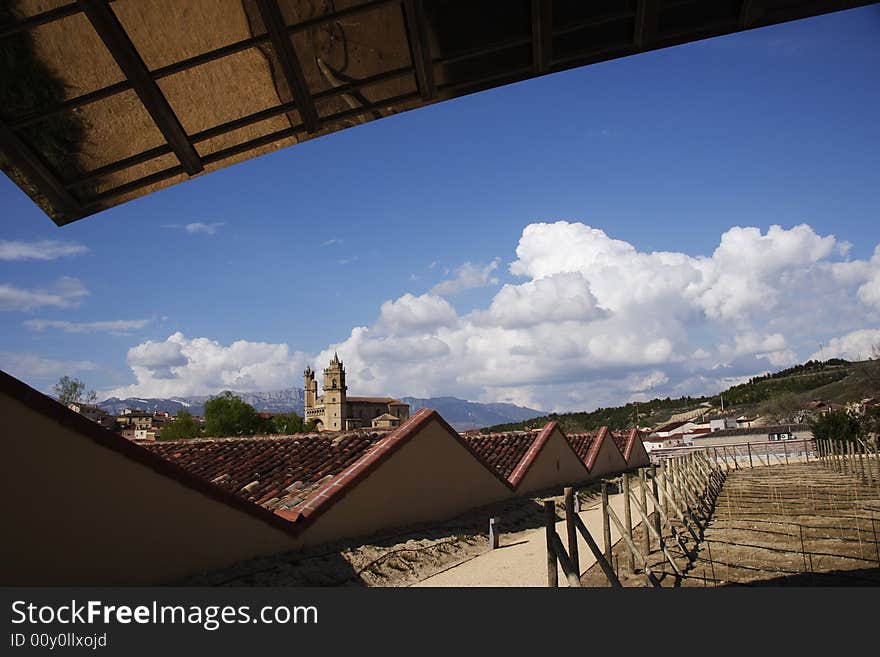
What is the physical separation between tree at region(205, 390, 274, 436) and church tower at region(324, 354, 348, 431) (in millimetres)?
57390

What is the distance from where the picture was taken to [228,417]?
258ft

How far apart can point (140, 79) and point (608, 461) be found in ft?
109

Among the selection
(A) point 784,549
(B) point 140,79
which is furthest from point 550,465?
(B) point 140,79

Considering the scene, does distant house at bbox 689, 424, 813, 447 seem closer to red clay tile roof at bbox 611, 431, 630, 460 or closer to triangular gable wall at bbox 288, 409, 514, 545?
red clay tile roof at bbox 611, 431, 630, 460

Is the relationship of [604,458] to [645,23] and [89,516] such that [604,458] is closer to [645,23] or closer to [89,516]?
[89,516]

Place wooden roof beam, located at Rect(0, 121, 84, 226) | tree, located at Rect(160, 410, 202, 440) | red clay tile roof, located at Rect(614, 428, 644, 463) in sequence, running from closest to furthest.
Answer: wooden roof beam, located at Rect(0, 121, 84, 226) < red clay tile roof, located at Rect(614, 428, 644, 463) < tree, located at Rect(160, 410, 202, 440)

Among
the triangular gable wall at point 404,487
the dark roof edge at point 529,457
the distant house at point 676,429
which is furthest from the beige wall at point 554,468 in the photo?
the distant house at point 676,429

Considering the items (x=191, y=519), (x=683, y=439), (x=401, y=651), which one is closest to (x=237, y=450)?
(x=191, y=519)

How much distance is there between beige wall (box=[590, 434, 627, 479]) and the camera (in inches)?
1253

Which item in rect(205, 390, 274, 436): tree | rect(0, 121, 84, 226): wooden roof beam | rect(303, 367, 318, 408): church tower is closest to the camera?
rect(0, 121, 84, 226): wooden roof beam

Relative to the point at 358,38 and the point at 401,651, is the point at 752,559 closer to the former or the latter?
the point at 401,651

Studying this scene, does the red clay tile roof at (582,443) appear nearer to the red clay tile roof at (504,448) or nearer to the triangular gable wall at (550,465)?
the triangular gable wall at (550,465)

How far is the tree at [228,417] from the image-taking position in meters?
77.9

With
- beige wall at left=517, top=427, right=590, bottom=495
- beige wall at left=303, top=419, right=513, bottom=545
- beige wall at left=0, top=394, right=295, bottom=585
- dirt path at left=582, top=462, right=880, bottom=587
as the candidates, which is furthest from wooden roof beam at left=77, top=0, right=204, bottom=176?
beige wall at left=517, top=427, right=590, bottom=495
